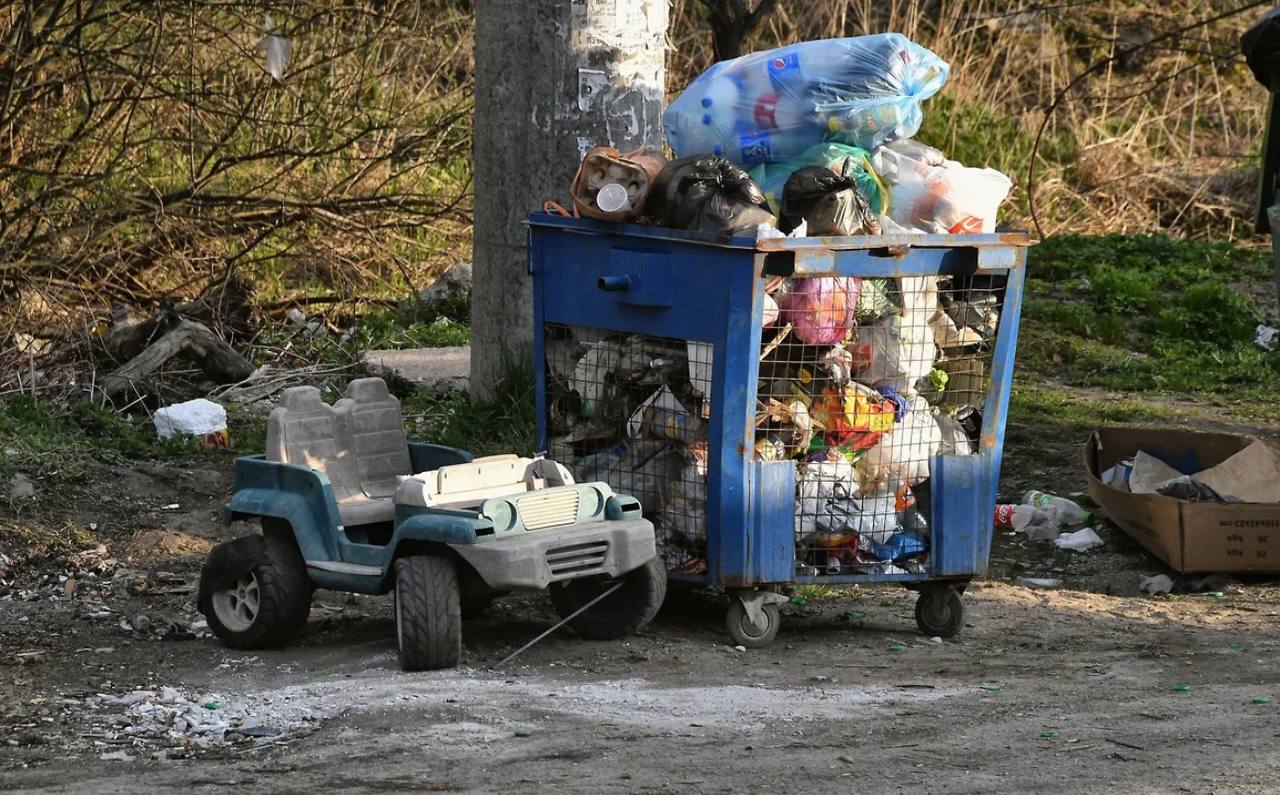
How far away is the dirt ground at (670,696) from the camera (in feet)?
11.2

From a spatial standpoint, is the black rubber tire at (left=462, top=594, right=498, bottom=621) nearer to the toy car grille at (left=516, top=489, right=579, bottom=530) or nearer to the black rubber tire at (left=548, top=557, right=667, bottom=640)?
the black rubber tire at (left=548, top=557, right=667, bottom=640)

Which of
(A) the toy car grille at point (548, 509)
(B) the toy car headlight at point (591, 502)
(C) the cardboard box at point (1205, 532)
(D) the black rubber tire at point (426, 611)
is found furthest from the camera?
(C) the cardboard box at point (1205, 532)

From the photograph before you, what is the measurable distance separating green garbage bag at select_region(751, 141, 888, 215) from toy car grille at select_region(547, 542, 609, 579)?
1071 mm

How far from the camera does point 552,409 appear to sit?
4.86 m

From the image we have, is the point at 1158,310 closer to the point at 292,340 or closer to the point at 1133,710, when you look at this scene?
the point at 292,340

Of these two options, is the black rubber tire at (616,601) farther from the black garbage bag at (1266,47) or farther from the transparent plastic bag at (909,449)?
the black garbage bag at (1266,47)

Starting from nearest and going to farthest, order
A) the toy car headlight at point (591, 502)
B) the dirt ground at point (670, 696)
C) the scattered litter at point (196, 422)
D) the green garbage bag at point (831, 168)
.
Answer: the dirt ground at point (670, 696) → the toy car headlight at point (591, 502) → the green garbage bag at point (831, 168) → the scattered litter at point (196, 422)

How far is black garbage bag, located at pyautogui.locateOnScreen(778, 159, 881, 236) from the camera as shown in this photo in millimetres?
4434

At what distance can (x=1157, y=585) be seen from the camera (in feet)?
17.6

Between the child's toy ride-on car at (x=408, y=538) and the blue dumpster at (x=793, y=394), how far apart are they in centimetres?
27

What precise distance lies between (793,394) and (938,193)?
28.2 inches

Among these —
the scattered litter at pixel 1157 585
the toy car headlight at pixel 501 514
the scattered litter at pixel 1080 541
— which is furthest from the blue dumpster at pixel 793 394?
the scattered litter at pixel 1080 541

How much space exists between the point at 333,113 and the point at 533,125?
10.4ft

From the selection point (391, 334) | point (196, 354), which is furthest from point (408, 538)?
point (391, 334)
